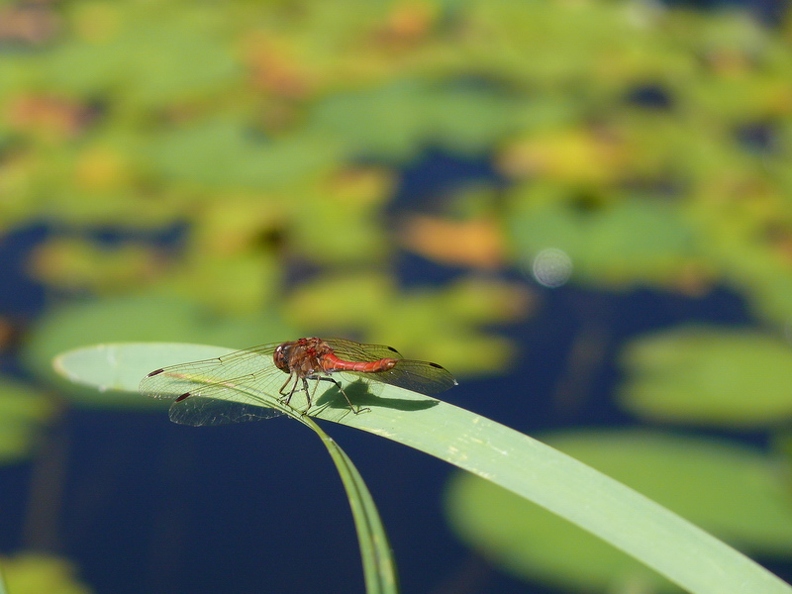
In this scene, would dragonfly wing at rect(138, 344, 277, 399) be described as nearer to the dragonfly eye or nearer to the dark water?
the dragonfly eye

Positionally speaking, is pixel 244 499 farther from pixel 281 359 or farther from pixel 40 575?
pixel 281 359

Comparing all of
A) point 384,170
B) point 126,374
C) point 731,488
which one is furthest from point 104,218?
point 731,488

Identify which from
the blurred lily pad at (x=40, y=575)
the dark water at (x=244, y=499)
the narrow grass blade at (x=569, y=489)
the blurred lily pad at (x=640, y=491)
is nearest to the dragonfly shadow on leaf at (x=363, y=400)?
the narrow grass blade at (x=569, y=489)

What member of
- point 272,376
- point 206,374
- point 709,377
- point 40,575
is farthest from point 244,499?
point 709,377

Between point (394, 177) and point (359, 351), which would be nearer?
point (359, 351)

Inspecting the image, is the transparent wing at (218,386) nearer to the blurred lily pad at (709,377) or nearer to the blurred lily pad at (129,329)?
the blurred lily pad at (129,329)
